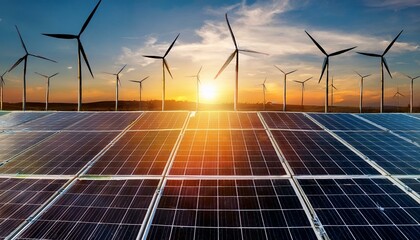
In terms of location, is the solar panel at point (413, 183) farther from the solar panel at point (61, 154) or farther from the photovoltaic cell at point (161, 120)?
the solar panel at point (61, 154)

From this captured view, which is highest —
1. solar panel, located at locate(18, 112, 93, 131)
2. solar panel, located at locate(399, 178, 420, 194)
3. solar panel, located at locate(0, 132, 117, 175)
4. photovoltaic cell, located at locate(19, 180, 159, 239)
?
solar panel, located at locate(18, 112, 93, 131)

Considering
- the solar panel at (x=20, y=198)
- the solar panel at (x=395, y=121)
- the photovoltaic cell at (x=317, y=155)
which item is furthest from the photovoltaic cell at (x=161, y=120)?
the solar panel at (x=395, y=121)

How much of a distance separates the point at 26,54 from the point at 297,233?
5724 cm

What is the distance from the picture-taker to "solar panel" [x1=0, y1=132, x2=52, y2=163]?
1562 centimetres

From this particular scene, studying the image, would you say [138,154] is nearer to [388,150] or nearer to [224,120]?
[224,120]

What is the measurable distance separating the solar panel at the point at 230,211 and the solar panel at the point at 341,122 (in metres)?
8.74

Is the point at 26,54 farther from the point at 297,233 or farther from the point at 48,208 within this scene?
the point at 297,233

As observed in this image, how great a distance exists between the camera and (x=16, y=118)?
22.0m

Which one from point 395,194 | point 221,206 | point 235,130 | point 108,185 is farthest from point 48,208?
point 395,194

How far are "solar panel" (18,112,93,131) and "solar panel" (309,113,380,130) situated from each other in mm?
17402

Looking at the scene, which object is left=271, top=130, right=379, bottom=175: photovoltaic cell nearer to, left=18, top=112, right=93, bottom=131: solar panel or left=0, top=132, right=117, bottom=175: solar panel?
left=0, top=132, right=117, bottom=175: solar panel

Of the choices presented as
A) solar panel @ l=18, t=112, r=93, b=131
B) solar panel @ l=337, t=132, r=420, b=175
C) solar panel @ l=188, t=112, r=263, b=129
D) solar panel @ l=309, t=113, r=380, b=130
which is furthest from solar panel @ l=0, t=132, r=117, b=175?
solar panel @ l=337, t=132, r=420, b=175

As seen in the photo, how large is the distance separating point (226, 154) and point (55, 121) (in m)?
13.5

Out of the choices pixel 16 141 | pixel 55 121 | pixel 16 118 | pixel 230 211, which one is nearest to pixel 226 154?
pixel 230 211
